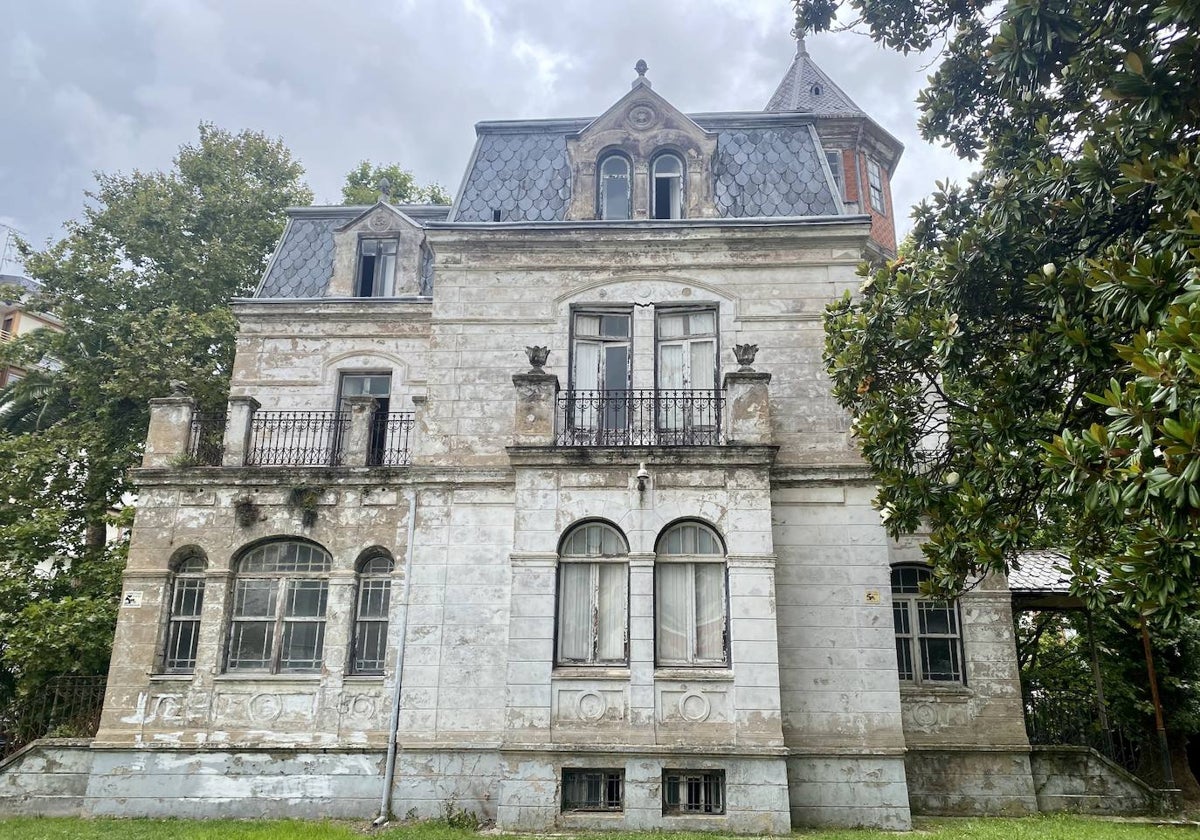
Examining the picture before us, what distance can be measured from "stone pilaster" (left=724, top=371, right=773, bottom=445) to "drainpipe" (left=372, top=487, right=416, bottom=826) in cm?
561

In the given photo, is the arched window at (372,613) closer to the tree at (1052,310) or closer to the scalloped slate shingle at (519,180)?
the scalloped slate shingle at (519,180)

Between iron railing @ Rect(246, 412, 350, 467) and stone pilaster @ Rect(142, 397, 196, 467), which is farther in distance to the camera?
iron railing @ Rect(246, 412, 350, 467)

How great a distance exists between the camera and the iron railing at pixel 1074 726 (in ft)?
50.7

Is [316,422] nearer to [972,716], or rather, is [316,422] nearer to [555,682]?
[555,682]

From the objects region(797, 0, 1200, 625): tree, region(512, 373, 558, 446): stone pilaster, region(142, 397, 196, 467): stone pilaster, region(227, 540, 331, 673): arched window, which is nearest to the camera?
region(797, 0, 1200, 625): tree

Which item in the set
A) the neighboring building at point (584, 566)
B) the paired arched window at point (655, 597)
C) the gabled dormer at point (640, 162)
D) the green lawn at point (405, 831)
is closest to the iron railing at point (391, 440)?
the neighboring building at point (584, 566)

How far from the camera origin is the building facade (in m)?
13.1

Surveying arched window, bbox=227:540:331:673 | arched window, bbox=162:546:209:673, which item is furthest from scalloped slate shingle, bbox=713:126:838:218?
arched window, bbox=162:546:209:673

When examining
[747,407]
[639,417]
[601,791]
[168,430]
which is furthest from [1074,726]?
[168,430]

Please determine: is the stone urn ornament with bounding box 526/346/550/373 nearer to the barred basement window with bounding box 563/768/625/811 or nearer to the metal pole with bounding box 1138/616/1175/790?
the barred basement window with bounding box 563/768/625/811

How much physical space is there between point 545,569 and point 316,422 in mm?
6400

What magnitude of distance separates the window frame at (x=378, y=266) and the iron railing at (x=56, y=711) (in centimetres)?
917

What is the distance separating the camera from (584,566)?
1388cm

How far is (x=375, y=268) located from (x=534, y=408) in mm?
6967
